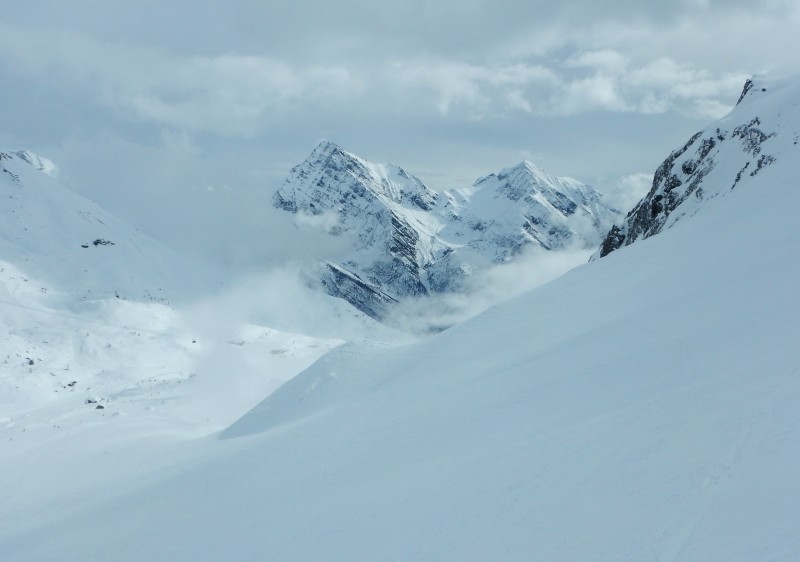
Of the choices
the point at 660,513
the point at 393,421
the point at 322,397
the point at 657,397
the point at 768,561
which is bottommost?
the point at 768,561

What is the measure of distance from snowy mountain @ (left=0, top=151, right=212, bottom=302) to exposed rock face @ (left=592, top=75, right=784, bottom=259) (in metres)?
68.8

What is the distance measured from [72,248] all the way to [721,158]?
86.6 metres

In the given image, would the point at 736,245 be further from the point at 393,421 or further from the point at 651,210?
the point at 651,210

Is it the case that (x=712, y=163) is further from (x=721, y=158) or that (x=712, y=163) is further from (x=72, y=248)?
(x=72, y=248)

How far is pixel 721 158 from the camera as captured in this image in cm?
4522

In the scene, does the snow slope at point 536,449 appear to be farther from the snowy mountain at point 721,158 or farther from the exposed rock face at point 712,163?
the exposed rock face at point 712,163

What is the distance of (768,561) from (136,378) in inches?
2104

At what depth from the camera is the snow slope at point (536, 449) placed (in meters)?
7.89

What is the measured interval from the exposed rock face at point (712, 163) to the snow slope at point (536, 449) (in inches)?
618

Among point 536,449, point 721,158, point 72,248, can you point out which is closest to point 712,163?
point 721,158

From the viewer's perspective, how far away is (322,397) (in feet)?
82.7

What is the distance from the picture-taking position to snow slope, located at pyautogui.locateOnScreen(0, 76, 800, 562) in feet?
25.9

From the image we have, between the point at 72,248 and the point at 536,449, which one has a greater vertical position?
the point at 72,248

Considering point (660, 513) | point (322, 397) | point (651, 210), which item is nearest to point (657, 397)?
point (660, 513)
